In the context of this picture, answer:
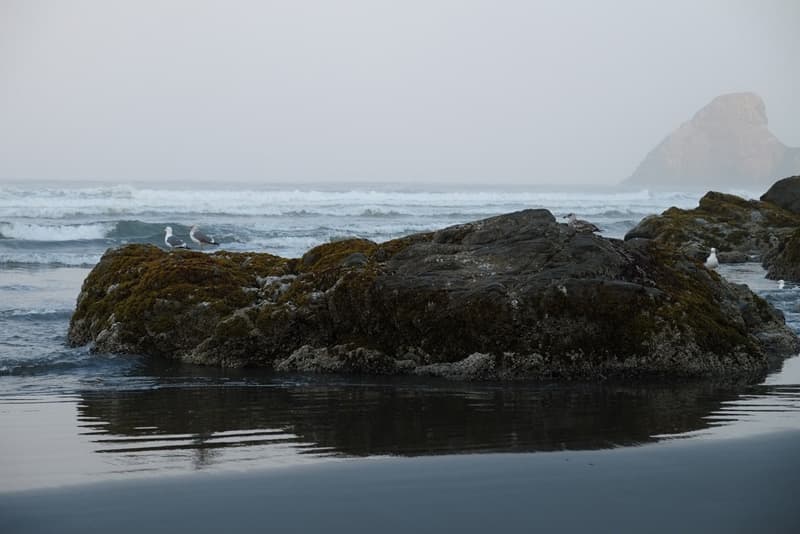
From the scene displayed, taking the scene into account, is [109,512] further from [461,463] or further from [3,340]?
[3,340]

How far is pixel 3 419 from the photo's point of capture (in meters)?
7.01

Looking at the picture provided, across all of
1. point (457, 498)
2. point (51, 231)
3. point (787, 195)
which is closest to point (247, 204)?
point (51, 231)

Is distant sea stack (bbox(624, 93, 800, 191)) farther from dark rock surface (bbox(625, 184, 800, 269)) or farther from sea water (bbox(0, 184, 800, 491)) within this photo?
sea water (bbox(0, 184, 800, 491))

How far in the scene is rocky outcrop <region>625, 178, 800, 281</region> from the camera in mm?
24469

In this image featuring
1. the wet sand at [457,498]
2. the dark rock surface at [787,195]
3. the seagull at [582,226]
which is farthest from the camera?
the dark rock surface at [787,195]

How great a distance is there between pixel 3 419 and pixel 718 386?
21.0ft

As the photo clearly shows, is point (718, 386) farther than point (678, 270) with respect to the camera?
No

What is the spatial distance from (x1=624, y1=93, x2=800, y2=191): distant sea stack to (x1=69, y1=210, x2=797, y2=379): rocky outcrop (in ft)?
559

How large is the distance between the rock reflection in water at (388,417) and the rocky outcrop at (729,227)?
1525 cm

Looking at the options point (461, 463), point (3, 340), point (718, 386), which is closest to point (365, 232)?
point (3, 340)

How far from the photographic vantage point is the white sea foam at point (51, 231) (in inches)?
1294

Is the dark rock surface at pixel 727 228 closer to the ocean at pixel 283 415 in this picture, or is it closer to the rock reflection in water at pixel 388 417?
the ocean at pixel 283 415

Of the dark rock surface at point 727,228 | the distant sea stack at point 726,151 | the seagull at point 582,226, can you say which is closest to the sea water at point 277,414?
the seagull at point 582,226

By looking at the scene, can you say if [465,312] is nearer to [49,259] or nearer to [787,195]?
[49,259]
